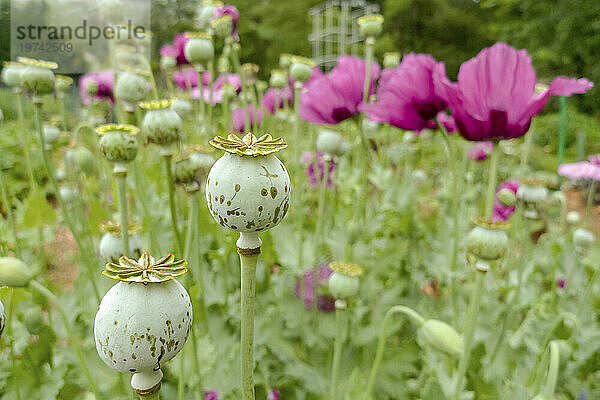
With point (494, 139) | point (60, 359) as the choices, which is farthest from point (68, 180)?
point (494, 139)

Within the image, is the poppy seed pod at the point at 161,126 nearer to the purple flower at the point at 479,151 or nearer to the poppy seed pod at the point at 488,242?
the poppy seed pod at the point at 488,242

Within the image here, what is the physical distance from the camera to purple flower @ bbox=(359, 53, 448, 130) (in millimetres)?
535

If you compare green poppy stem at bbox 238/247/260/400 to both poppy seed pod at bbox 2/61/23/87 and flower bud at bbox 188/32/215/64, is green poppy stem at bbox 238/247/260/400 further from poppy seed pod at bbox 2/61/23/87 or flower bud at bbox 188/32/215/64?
poppy seed pod at bbox 2/61/23/87

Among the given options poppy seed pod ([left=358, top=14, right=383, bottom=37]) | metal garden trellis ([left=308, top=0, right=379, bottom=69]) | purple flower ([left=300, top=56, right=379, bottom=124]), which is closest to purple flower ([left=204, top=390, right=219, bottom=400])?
purple flower ([left=300, top=56, right=379, bottom=124])

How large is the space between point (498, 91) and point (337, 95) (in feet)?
0.95

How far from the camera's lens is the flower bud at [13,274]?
1.05ft

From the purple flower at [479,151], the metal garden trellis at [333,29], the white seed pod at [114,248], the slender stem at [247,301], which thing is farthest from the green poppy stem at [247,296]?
the metal garden trellis at [333,29]

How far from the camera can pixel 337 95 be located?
28.1 inches

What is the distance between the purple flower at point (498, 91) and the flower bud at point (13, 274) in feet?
1.34

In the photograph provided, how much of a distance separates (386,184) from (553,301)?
50 centimetres

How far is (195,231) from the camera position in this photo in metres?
0.50

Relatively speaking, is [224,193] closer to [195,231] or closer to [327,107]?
[195,231]

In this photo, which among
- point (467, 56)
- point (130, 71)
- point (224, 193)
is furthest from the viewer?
point (467, 56)

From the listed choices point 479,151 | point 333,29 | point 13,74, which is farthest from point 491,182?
point 333,29
